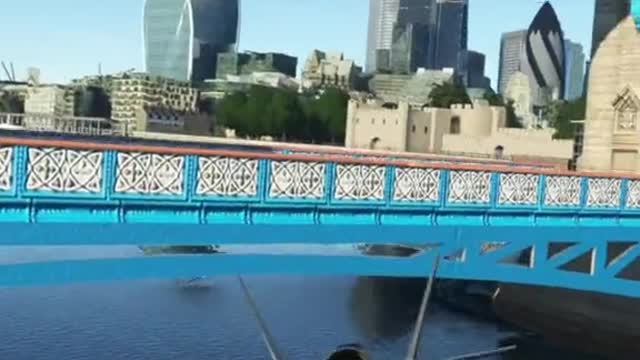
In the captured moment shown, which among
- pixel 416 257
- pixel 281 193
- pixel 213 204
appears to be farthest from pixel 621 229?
pixel 213 204

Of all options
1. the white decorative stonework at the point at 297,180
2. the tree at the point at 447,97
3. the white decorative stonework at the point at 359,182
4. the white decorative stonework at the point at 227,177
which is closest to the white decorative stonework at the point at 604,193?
the white decorative stonework at the point at 359,182

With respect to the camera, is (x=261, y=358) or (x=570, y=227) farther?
(x=261, y=358)

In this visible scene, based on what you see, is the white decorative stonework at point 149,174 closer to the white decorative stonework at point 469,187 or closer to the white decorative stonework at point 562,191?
the white decorative stonework at point 469,187

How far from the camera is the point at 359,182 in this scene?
19.4 metres

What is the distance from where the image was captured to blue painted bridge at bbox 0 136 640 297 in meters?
15.4

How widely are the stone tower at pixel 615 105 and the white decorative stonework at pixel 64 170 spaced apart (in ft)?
81.3

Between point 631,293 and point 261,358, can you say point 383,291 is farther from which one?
point 631,293

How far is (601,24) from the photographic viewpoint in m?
→ 128

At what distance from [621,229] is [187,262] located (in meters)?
13.1

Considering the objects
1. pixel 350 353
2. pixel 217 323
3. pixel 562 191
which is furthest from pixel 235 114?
pixel 350 353

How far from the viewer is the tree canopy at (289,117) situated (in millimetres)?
129375

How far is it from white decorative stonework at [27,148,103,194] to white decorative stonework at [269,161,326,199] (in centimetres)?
377

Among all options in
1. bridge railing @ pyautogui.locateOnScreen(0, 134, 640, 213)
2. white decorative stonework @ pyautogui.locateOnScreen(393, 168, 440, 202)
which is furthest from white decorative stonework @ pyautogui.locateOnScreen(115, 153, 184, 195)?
white decorative stonework @ pyautogui.locateOnScreen(393, 168, 440, 202)

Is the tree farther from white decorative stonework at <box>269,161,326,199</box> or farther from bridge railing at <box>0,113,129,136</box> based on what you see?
white decorative stonework at <box>269,161,326,199</box>
